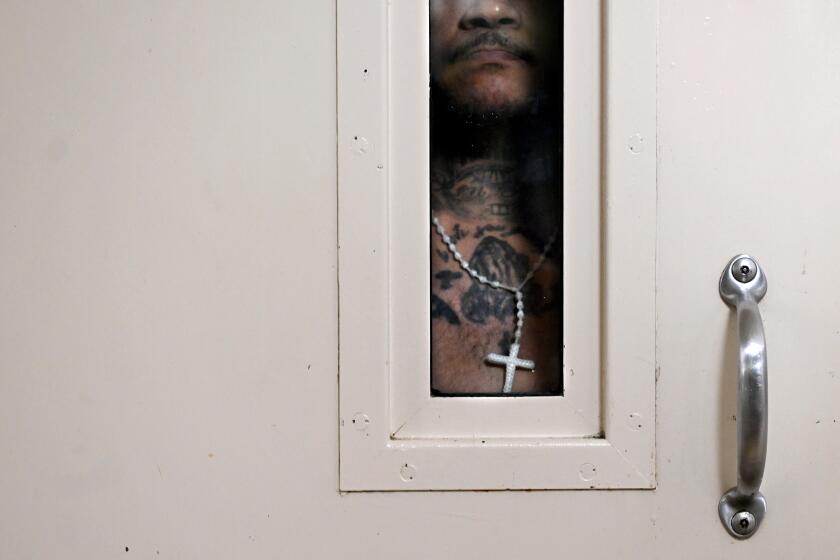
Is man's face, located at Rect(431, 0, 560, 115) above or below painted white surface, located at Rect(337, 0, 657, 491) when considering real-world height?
above

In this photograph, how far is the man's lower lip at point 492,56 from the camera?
741 mm

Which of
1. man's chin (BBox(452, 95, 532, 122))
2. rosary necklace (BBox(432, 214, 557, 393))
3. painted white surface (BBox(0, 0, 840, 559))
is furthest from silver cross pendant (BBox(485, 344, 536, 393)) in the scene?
man's chin (BBox(452, 95, 532, 122))

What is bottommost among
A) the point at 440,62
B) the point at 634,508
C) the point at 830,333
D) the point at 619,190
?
the point at 634,508

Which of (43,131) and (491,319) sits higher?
(43,131)

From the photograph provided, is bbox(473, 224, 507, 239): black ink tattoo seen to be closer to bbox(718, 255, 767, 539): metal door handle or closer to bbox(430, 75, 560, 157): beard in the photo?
bbox(430, 75, 560, 157): beard

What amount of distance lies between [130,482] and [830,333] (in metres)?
0.71

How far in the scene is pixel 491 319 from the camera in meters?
0.76

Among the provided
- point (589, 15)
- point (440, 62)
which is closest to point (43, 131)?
point (440, 62)

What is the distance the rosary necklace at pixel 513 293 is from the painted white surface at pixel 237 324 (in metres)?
0.11

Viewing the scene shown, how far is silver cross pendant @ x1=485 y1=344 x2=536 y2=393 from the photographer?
2.45ft

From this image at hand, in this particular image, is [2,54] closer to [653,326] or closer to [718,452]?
[653,326]

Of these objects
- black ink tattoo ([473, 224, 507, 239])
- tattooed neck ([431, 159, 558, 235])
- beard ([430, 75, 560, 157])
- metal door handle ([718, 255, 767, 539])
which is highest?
beard ([430, 75, 560, 157])

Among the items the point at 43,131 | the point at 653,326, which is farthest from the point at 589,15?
the point at 43,131

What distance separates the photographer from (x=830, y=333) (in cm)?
72
